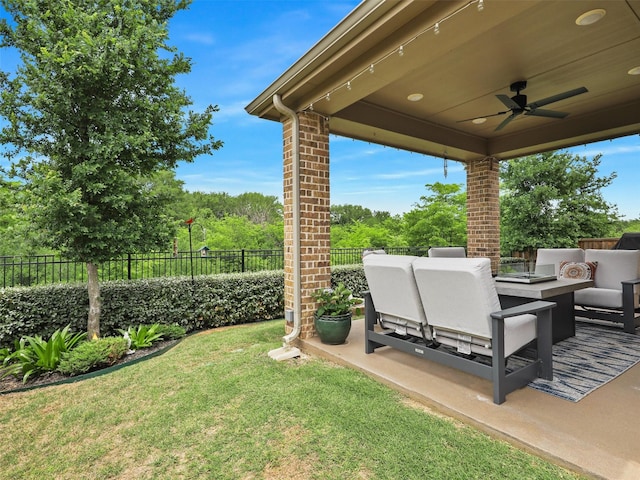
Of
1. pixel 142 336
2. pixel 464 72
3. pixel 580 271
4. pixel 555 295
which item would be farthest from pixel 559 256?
pixel 142 336

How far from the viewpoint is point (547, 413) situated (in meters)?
2.16

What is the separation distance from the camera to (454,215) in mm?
11727

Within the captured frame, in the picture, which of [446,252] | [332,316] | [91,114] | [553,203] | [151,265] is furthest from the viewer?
[553,203]

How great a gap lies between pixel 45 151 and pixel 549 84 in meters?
6.01

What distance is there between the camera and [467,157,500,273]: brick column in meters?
6.59

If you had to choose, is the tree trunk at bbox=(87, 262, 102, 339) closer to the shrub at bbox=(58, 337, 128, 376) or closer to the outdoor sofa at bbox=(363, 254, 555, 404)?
the shrub at bbox=(58, 337, 128, 376)

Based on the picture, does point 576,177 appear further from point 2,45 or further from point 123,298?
point 2,45

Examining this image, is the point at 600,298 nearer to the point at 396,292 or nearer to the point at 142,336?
the point at 396,292

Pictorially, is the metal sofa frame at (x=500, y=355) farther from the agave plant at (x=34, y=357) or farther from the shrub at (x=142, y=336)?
the agave plant at (x=34, y=357)

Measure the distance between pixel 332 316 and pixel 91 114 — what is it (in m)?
3.50

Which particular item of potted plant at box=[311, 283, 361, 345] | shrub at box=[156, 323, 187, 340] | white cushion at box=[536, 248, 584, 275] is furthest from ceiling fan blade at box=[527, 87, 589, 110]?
shrub at box=[156, 323, 187, 340]

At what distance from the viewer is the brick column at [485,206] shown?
259 inches

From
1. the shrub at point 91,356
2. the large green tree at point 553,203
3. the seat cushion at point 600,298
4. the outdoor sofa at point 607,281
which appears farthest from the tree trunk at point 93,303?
the large green tree at point 553,203

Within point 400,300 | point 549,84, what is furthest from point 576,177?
point 400,300
